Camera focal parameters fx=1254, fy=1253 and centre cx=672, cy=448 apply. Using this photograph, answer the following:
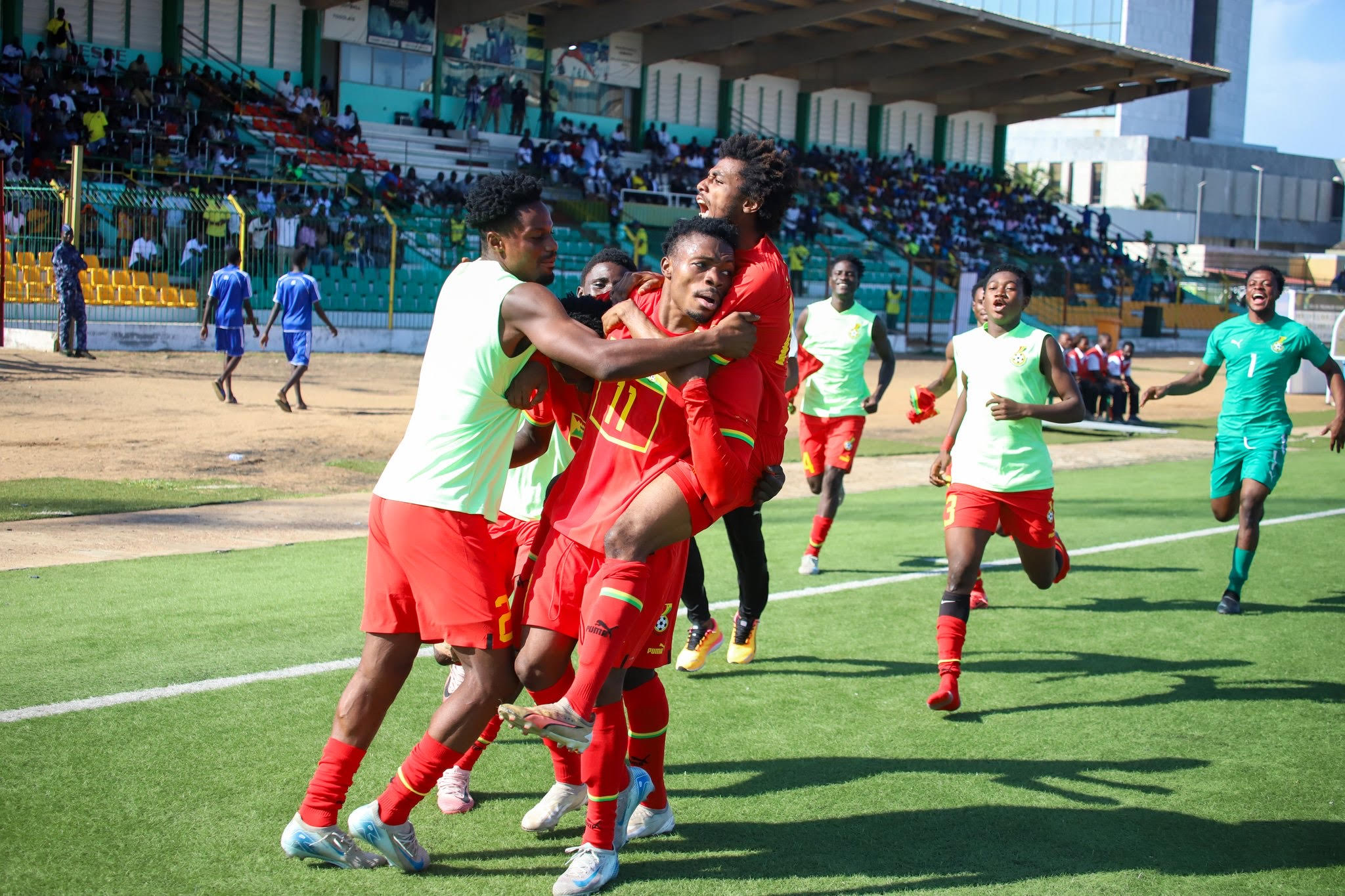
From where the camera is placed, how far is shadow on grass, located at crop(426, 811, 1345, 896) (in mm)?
3885

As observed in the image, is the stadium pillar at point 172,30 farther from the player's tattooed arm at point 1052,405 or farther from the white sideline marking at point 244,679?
the player's tattooed arm at point 1052,405

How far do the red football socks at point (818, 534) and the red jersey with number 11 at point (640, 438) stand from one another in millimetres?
4797

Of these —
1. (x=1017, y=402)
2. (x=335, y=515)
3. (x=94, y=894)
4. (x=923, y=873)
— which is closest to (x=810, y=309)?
(x=1017, y=402)

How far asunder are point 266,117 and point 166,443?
18070 mm

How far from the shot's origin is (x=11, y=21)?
1056 inches

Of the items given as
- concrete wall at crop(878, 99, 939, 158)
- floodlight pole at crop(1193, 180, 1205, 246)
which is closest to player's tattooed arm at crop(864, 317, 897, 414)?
concrete wall at crop(878, 99, 939, 158)

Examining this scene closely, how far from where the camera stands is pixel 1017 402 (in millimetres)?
6109

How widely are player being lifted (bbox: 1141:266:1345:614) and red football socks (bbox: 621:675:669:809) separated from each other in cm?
505

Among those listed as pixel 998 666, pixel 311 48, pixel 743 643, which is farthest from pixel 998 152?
pixel 743 643

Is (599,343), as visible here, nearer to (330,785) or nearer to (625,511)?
(625,511)

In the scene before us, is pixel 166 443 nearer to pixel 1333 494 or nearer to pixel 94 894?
pixel 94 894

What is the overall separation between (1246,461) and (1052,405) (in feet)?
8.87

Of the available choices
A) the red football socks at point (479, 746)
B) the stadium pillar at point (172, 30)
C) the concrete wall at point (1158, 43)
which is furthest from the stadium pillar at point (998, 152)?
the red football socks at point (479, 746)

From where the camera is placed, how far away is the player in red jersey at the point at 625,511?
369 centimetres
